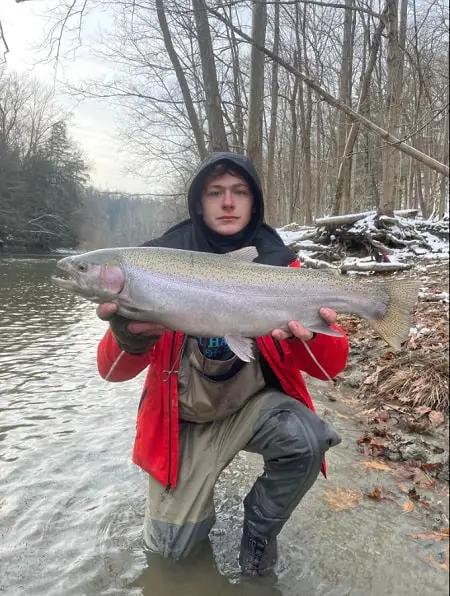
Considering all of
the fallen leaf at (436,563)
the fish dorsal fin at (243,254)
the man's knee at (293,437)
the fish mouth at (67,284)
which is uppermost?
the fish dorsal fin at (243,254)

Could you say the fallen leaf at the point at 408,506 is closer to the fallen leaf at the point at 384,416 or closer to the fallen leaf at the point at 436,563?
the fallen leaf at the point at 436,563

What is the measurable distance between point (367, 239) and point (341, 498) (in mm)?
10103

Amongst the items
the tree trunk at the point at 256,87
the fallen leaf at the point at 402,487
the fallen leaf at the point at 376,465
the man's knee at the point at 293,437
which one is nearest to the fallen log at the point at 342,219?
the tree trunk at the point at 256,87

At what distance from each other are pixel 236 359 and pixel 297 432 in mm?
565

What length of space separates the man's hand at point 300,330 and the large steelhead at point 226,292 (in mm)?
40

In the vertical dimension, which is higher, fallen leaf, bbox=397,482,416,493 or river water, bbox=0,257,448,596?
fallen leaf, bbox=397,482,416,493

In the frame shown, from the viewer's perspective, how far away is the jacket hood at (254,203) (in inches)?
122

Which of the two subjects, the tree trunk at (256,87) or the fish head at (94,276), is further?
the tree trunk at (256,87)

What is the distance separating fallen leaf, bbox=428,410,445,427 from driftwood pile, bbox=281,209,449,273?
23.8 ft

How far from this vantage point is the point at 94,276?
2.45 meters

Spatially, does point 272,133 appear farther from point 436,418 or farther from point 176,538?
point 176,538

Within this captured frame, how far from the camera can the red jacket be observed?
2736 millimetres

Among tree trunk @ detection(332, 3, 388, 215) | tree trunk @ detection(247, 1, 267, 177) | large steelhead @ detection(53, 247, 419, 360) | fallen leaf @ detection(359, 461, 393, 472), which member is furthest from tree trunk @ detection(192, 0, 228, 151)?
large steelhead @ detection(53, 247, 419, 360)

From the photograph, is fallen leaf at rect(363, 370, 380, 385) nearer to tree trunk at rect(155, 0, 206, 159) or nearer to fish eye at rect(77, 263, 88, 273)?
fish eye at rect(77, 263, 88, 273)
